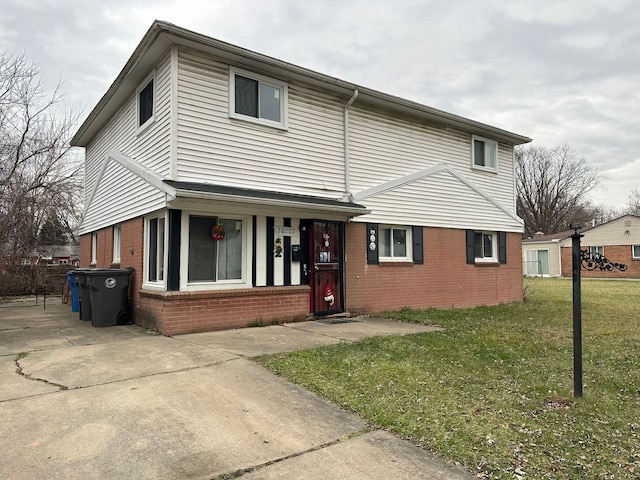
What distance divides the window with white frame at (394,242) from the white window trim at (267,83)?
390 cm

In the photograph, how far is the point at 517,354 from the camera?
628 cm

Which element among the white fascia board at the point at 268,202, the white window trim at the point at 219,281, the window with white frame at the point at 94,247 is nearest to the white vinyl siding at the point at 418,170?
the white fascia board at the point at 268,202

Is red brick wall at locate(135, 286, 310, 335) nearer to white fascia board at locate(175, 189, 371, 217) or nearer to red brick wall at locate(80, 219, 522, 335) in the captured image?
red brick wall at locate(80, 219, 522, 335)

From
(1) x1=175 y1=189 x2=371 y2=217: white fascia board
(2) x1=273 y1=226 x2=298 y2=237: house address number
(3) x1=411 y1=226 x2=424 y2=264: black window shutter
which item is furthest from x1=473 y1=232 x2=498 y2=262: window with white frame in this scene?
(2) x1=273 y1=226 x2=298 y2=237: house address number

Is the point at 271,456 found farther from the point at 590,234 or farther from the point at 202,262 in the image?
the point at 590,234

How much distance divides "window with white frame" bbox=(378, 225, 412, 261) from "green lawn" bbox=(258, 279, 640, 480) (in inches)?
144

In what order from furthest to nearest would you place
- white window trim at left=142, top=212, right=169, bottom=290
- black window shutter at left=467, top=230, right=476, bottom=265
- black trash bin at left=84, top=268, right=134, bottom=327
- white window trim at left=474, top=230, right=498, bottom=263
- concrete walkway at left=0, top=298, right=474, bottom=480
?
white window trim at left=474, top=230, right=498, bottom=263
black window shutter at left=467, top=230, right=476, bottom=265
black trash bin at left=84, top=268, right=134, bottom=327
white window trim at left=142, top=212, right=169, bottom=290
concrete walkway at left=0, top=298, right=474, bottom=480

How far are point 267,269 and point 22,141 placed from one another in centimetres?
1696

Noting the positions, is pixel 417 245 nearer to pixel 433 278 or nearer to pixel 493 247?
pixel 433 278

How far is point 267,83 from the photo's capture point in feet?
30.0

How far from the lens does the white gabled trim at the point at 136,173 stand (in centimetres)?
735

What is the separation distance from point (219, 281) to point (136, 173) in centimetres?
350

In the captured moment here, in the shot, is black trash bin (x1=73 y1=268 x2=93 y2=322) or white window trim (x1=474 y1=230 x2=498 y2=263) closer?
black trash bin (x1=73 y1=268 x2=93 y2=322)

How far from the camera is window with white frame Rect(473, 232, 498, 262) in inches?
536
